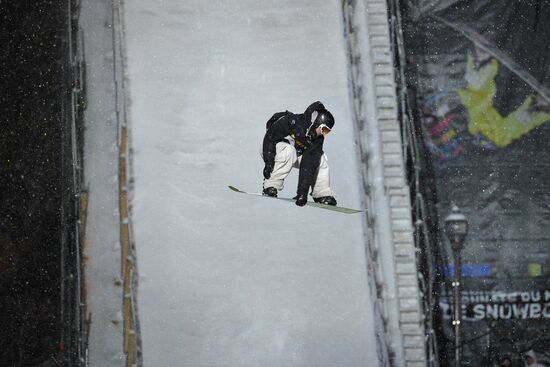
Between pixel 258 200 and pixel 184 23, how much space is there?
1.93 metres

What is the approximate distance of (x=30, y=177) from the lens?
649 cm

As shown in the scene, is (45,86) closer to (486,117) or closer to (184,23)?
(184,23)

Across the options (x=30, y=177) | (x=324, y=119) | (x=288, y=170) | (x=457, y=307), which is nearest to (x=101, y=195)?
(x=30, y=177)

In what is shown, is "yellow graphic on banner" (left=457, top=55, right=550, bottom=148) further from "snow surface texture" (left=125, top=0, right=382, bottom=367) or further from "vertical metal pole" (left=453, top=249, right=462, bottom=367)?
"snow surface texture" (left=125, top=0, right=382, bottom=367)

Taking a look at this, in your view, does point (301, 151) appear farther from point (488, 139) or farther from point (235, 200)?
point (488, 139)

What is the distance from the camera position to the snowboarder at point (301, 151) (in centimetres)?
561

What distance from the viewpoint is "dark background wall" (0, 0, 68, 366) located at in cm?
591

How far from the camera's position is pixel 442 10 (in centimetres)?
855

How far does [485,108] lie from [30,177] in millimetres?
5021

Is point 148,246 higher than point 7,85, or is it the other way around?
point 7,85

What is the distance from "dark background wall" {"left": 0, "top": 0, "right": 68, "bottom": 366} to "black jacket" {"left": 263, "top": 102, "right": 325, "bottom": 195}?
Answer: 2096 millimetres

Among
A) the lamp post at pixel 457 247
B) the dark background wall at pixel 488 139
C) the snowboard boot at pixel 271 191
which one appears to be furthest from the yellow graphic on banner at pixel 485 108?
the snowboard boot at pixel 271 191

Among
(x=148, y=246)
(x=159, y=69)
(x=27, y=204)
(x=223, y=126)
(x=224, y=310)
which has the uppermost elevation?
(x=159, y=69)

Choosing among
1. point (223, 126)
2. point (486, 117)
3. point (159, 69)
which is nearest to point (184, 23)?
point (159, 69)
